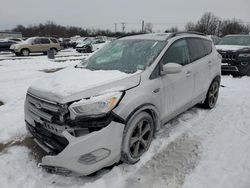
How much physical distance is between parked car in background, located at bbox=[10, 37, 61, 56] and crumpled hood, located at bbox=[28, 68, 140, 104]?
742 inches

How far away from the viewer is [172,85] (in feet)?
12.2

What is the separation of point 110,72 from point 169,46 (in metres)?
1.12

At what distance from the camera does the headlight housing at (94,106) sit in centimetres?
266

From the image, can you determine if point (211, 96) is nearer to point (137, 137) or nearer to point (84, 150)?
point (137, 137)

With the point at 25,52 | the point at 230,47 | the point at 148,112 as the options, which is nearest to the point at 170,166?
the point at 148,112

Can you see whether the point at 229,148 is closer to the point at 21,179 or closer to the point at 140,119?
the point at 140,119

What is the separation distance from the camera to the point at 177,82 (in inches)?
152

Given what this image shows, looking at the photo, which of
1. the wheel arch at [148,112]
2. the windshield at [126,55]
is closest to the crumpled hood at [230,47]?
the windshield at [126,55]

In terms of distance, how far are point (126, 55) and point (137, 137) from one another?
1.48 metres

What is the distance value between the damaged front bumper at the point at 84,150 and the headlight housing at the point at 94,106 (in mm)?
189

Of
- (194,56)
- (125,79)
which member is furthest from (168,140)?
(194,56)

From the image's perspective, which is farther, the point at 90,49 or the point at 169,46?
the point at 90,49

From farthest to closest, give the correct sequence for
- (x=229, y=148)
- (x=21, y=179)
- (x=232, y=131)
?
(x=232, y=131) < (x=229, y=148) < (x=21, y=179)

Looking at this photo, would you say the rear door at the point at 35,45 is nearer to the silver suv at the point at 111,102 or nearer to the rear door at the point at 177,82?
the silver suv at the point at 111,102
